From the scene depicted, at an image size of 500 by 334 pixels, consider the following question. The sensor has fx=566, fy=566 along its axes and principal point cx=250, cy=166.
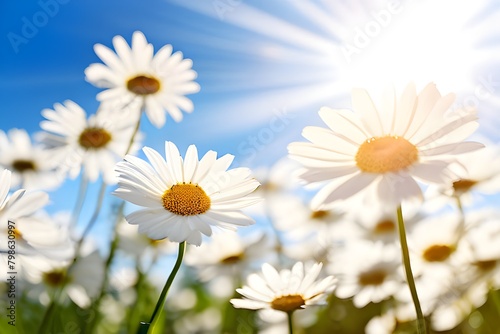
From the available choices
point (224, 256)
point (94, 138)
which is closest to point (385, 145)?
point (224, 256)

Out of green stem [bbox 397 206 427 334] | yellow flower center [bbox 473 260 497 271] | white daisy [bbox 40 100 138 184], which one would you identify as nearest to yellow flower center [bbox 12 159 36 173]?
white daisy [bbox 40 100 138 184]

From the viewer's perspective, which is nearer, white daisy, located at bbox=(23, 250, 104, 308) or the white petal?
the white petal

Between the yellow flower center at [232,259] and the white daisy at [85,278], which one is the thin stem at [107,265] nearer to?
the white daisy at [85,278]

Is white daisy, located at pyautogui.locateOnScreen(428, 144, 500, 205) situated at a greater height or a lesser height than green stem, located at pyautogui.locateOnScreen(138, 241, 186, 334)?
greater

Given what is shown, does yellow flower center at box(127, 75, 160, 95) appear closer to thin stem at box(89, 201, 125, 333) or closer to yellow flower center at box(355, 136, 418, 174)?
thin stem at box(89, 201, 125, 333)

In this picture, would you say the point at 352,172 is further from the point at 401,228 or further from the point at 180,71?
the point at 180,71

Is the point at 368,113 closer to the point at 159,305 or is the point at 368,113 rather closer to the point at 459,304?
the point at 159,305

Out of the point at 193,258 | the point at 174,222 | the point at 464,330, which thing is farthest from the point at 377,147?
the point at 193,258
